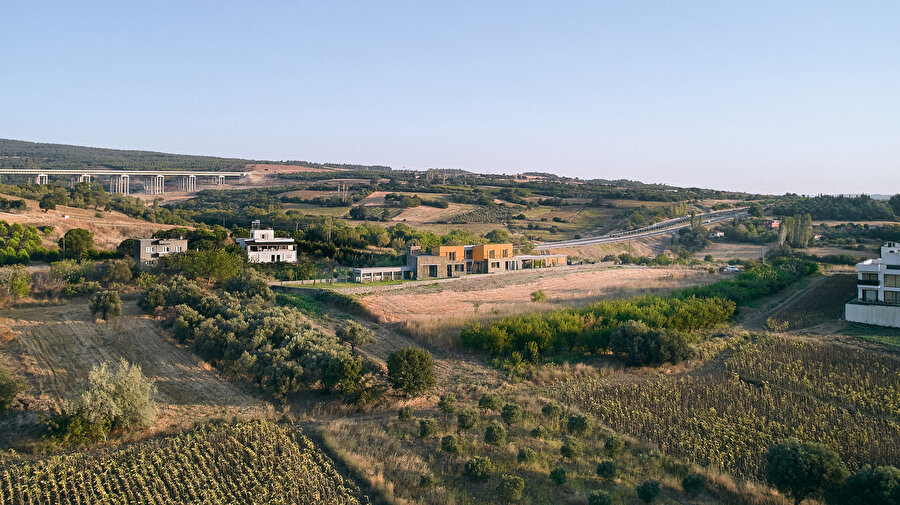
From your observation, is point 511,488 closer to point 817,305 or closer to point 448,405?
point 448,405

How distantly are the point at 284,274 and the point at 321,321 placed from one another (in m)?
12.8

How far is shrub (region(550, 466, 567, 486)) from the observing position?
13.0m

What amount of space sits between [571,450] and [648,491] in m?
2.15

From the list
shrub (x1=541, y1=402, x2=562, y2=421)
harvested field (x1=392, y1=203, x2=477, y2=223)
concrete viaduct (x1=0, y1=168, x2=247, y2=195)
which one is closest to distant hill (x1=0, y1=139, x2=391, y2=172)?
concrete viaduct (x1=0, y1=168, x2=247, y2=195)

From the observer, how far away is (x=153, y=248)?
4059cm

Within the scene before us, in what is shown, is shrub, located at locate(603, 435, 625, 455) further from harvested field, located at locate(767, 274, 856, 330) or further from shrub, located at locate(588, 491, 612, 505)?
harvested field, located at locate(767, 274, 856, 330)

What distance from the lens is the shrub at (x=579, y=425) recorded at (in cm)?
1550

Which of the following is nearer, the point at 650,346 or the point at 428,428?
the point at 428,428

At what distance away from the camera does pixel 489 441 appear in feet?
48.9

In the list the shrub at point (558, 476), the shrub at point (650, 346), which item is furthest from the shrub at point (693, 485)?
the shrub at point (650, 346)

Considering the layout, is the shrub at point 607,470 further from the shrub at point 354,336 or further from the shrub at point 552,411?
the shrub at point 354,336

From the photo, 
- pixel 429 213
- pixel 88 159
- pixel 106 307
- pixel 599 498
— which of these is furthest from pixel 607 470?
pixel 88 159

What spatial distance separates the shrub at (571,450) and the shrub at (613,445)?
66 cm

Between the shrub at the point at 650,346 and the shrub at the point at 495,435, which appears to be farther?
the shrub at the point at 650,346
